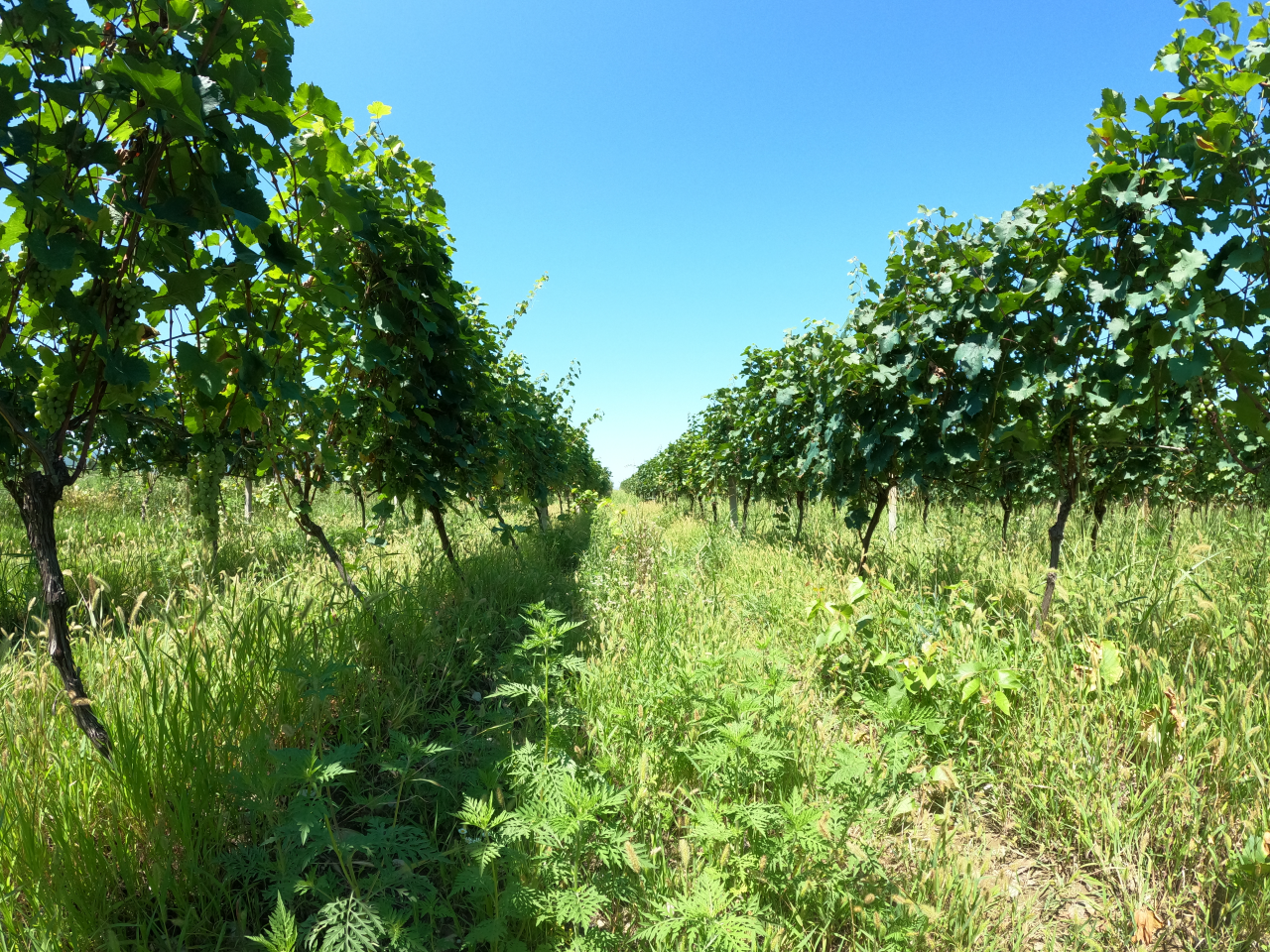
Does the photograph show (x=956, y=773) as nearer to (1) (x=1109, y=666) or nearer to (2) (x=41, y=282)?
(1) (x=1109, y=666)

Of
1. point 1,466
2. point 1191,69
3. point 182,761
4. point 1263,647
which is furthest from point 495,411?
point 1263,647

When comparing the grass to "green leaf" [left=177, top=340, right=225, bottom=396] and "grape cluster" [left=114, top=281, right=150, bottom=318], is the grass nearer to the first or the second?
"green leaf" [left=177, top=340, right=225, bottom=396]

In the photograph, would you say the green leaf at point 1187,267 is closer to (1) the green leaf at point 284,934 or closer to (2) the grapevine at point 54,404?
(1) the green leaf at point 284,934

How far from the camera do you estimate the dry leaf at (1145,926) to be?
167 cm

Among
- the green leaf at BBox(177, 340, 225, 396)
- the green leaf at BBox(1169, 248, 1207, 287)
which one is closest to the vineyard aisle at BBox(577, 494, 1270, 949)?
the green leaf at BBox(1169, 248, 1207, 287)

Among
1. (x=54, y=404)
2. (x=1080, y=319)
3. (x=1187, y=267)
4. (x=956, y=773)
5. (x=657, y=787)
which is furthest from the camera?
(x=1080, y=319)

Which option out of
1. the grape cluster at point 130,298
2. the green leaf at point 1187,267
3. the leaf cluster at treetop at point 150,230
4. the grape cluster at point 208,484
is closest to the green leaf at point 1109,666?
the green leaf at point 1187,267

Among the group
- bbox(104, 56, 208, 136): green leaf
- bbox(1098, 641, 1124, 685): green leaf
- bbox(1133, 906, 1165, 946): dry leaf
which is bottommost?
bbox(1133, 906, 1165, 946): dry leaf

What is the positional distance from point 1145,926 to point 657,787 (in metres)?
1.62

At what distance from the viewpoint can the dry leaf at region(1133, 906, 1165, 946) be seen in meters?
1.67

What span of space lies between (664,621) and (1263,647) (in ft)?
10.5

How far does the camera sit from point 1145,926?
1.69 metres

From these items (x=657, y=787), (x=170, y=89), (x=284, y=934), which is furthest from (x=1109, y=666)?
(x=170, y=89)

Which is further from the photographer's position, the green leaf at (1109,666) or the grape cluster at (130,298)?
the green leaf at (1109,666)
